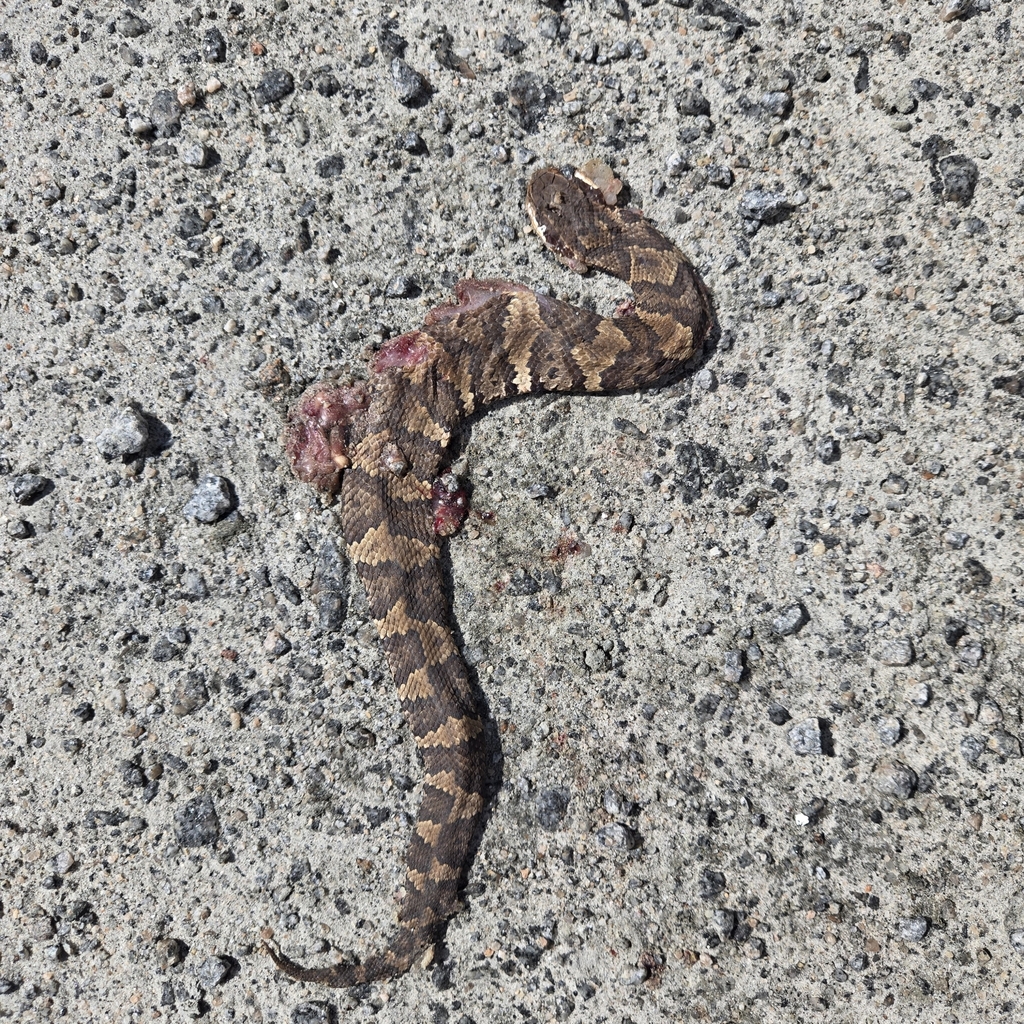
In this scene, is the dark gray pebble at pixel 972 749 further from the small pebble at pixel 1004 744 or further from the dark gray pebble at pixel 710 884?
the dark gray pebble at pixel 710 884

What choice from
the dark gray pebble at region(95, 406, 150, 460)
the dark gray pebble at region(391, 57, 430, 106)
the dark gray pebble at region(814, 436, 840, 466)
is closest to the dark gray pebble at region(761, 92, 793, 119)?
the dark gray pebble at region(814, 436, 840, 466)

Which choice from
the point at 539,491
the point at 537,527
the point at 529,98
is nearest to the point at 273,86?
the point at 529,98

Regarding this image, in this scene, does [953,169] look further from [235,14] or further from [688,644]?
[235,14]

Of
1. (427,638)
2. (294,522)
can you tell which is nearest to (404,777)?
(427,638)

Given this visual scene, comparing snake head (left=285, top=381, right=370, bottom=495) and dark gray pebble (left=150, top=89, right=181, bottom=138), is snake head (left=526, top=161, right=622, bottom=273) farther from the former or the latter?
dark gray pebble (left=150, top=89, right=181, bottom=138)

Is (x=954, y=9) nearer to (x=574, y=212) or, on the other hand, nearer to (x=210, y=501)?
(x=574, y=212)

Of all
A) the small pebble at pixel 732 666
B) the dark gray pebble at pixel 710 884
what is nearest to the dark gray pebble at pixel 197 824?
the dark gray pebble at pixel 710 884
